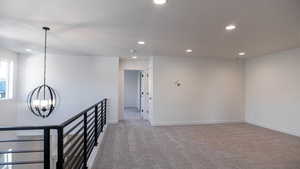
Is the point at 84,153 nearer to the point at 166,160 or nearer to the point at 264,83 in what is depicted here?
the point at 166,160

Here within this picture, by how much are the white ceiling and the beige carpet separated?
244 cm

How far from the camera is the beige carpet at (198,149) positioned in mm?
3188

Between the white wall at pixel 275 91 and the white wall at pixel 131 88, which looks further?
the white wall at pixel 131 88

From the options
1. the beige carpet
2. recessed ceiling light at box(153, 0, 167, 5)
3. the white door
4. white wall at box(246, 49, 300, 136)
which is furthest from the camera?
the white door

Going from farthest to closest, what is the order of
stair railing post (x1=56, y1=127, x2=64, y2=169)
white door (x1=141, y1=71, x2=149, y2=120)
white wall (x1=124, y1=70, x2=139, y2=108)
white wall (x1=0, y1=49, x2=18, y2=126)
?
1. white wall (x1=124, y1=70, x2=139, y2=108)
2. white door (x1=141, y1=71, x2=149, y2=120)
3. white wall (x1=0, y1=49, x2=18, y2=126)
4. stair railing post (x1=56, y1=127, x2=64, y2=169)

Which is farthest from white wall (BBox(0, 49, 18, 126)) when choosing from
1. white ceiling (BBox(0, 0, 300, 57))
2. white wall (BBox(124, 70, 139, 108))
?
white wall (BBox(124, 70, 139, 108))

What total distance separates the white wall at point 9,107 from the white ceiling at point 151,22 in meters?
1.18

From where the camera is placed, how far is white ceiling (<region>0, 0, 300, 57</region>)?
250cm

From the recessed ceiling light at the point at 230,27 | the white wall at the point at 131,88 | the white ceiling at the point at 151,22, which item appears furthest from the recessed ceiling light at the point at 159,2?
the white wall at the point at 131,88

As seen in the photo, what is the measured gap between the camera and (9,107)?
5832mm

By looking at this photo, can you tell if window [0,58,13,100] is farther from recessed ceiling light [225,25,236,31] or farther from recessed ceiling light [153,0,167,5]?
recessed ceiling light [225,25,236,31]

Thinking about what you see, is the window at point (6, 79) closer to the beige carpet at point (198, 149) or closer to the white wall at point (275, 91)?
the beige carpet at point (198, 149)

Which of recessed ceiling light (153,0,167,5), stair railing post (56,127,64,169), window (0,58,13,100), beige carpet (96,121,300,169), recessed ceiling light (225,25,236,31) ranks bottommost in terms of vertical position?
beige carpet (96,121,300,169)

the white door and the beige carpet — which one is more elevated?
the white door
